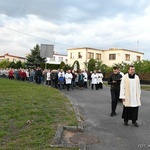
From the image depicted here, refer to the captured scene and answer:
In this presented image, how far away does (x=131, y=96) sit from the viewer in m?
7.42

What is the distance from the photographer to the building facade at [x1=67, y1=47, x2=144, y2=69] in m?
64.2

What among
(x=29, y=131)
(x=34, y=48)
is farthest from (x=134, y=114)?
(x=34, y=48)

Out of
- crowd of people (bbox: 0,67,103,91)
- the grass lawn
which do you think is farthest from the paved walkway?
crowd of people (bbox: 0,67,103,91)

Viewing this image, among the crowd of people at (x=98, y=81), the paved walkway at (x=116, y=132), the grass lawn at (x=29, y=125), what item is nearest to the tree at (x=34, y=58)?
the crowd of people at (x=98, y=81)

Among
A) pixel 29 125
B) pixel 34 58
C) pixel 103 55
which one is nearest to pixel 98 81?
pixel 29 125

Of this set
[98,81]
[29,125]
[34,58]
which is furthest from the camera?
[34,58]

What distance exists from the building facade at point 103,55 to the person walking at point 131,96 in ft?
183

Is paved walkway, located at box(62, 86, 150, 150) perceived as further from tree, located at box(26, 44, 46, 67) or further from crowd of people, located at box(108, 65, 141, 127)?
tree, located at box(26, 44, 46, 67)

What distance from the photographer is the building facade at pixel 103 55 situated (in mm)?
64188

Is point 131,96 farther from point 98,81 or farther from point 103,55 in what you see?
Result: point 103,55

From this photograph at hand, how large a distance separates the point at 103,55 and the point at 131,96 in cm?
6117

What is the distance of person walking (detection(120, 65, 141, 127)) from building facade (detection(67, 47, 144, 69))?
55.6 meters

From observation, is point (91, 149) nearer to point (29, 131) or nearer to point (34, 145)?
point (34, 145)

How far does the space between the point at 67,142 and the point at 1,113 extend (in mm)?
3483
